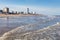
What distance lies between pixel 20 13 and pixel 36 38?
38.5 m

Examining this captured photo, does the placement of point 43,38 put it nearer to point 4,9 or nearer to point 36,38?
point 36,38

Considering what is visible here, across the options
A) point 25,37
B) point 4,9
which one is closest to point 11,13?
point 4,9

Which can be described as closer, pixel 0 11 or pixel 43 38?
pixel 43 38

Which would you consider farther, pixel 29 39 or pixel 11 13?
pixel 11 13

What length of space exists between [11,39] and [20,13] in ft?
128

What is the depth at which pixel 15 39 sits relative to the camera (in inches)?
321

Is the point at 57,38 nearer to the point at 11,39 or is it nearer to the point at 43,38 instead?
the point at 43,38

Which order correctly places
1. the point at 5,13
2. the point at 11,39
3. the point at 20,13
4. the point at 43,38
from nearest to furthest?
the point at 11,39 → the point at 43,38 → the point at 5,13 → the point at 20,13

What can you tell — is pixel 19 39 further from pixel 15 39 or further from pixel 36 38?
pixel 36 38

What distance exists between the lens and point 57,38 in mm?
8797

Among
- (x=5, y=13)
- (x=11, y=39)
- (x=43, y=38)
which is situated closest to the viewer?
(x=11, y=39)

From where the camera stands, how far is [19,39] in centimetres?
823

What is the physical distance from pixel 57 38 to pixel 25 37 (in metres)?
1.55

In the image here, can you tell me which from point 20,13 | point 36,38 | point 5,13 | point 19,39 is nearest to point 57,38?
point 36,38
